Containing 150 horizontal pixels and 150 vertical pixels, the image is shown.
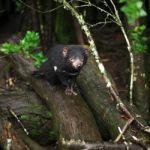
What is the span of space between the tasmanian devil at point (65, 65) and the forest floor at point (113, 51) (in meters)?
1.44

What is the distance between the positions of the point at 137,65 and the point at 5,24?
4.77 meters

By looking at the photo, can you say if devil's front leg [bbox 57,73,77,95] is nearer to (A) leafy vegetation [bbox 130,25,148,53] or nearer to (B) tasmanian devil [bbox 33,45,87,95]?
(B) tasmanian devil [bbox 33,45,87,95]

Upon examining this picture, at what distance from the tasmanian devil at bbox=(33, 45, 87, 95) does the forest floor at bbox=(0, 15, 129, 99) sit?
1.44m

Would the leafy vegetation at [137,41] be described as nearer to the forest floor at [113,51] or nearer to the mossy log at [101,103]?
the mossy log at [101,103]

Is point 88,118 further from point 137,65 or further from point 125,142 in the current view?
point 137,65

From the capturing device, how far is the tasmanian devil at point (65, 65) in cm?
490

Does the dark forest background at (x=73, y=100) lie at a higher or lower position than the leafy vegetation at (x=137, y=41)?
lower

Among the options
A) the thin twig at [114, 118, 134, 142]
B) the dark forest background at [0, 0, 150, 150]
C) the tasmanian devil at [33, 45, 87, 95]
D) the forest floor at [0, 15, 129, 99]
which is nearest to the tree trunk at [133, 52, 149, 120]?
the dark forest background at [0, 0, 150, 150]

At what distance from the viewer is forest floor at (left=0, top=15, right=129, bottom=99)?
696cm

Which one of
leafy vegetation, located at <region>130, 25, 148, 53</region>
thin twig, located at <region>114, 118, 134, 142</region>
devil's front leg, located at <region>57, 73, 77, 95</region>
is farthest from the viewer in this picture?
devil's front leg, located at <region>57, 73, 77, 95</region>

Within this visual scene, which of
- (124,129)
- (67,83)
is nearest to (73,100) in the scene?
(67,83)

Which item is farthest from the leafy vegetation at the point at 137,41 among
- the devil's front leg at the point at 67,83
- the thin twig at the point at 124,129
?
the thin twig at the point at 124,129

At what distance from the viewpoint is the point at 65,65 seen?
16.5 feet

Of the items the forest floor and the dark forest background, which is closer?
Answer: the dark forest background
